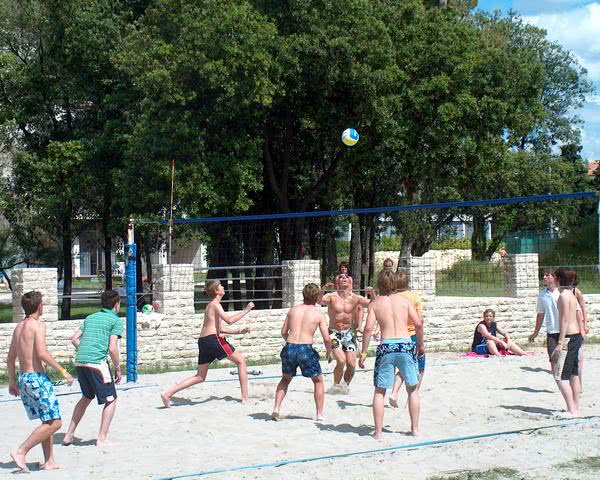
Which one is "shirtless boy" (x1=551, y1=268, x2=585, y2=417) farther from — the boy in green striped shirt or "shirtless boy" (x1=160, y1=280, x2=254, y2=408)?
the boy in green striped shirt

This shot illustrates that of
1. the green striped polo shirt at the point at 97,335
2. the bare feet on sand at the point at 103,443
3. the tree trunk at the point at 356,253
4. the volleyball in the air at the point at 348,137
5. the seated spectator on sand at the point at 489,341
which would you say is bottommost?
the bare feet on sand at the point at 103,443

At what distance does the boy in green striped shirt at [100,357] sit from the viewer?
798cm

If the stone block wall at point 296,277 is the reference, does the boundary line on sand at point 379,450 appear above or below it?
below

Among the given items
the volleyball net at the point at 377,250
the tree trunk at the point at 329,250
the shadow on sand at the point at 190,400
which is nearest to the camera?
the shadow on sand at the point at 190,400

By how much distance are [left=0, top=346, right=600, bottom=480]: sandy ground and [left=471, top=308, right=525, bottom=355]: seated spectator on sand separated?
2013 mm

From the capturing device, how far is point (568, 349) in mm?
9227

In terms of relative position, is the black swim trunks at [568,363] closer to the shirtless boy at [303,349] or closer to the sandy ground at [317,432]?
the sandy ground at [317,432]

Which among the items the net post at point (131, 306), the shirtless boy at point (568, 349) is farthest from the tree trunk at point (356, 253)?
the shirtless boy at point (568, 349)

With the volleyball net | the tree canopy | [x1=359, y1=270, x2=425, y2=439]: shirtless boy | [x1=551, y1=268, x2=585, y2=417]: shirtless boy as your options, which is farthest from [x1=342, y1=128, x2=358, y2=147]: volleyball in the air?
[x1=359, y1=270, x2=425, y2=439]: shirtless boy

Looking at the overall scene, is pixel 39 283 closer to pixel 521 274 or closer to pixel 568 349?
pixel 568 349

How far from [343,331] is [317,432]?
2.31m

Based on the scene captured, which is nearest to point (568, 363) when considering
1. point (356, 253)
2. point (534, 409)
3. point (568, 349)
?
point (568, 349)

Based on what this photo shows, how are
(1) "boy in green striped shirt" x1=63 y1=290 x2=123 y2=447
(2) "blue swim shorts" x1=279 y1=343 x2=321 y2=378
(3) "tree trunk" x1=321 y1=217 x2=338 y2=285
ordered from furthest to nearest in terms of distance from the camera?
1. (3) "tree trunk" x1=321 y1=217 x2=338 y2=285
2. (2) "blue swim shorts" x1=279 y1=343 x2=321 y2=378
3. (1) "boy in green striped shirt" x1=63 y1=290 x2=123 y2=447

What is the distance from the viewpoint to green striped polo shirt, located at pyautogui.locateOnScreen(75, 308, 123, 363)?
802 cm
